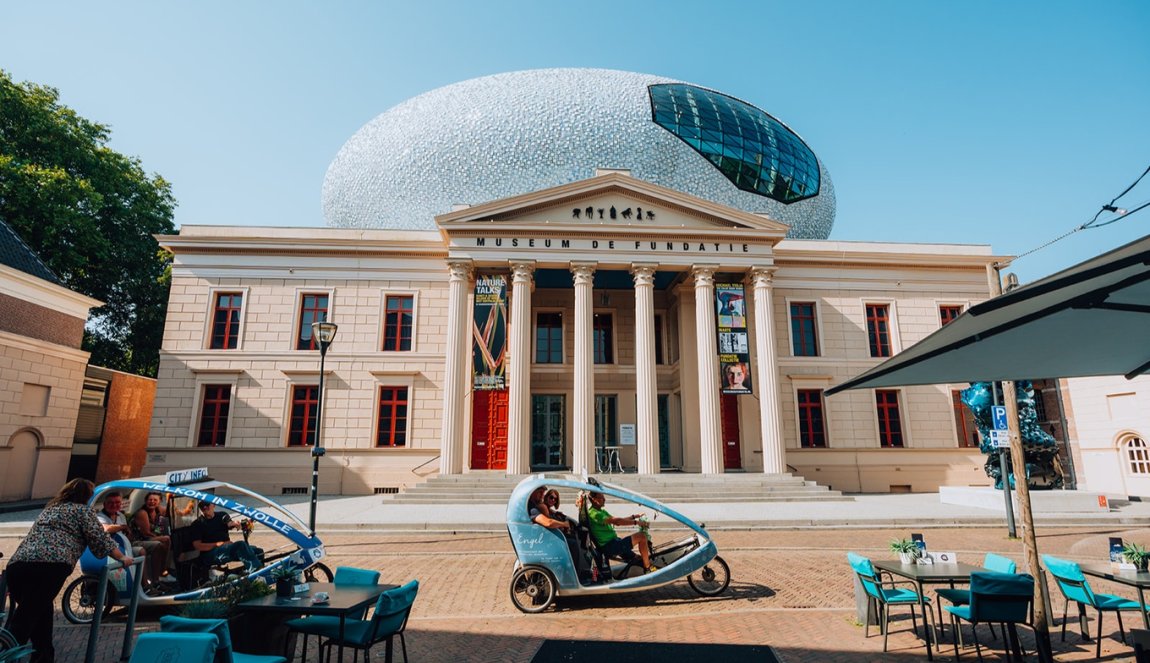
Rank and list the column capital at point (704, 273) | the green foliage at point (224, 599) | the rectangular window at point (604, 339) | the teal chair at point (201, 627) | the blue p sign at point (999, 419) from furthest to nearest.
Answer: the rectangular window at point (604, 339), the column capital at point (704, 273), the blue p sign at point (999, 419), the green foliage at point (224, 599), the teal chair at point (201, 627)

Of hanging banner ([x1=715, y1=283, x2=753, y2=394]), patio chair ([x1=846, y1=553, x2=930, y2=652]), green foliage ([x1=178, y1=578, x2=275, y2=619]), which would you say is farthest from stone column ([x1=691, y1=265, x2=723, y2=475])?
green foliage ([x1=178, y1=578, x2=275, y2=619])

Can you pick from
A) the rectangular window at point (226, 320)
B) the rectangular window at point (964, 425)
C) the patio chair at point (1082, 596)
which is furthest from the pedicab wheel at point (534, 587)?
the rectangular window at point (964, 425)

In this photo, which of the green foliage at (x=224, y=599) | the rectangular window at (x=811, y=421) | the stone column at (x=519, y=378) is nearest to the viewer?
the green foliage at (x=224, y=599)

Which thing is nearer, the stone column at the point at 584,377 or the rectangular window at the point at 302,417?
the stone column at the point at 584,377

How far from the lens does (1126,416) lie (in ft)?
74.0

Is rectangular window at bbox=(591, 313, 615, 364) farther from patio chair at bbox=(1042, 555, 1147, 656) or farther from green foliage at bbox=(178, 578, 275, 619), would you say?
green foliage at bbox=(178, 578, 275, 619)

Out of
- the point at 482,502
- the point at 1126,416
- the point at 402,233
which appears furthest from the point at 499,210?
the point at 1126,416

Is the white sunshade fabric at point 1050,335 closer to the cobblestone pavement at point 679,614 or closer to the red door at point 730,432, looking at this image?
the cobblestone pavement at point 679,614

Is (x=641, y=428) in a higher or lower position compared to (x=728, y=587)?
higher

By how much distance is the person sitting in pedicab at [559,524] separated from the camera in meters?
7.64

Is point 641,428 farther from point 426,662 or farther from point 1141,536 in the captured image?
point 426,662

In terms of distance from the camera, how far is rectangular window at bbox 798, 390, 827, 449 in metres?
24.6

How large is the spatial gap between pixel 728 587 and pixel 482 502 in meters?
12.0

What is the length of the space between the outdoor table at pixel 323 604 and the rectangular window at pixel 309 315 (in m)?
20.0
